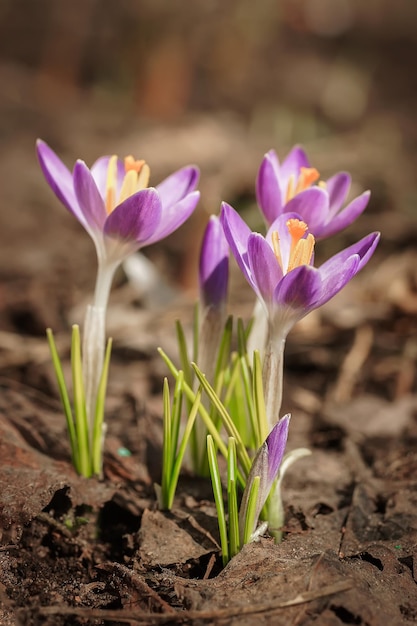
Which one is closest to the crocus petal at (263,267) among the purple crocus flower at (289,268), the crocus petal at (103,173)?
the purple crocus flower at (289,268)

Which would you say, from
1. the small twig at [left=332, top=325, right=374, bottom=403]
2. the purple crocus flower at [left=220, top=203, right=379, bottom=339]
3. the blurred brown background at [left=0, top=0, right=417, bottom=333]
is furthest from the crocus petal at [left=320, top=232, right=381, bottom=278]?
the blurred brown background at [left=0, top=0, right=417, bottom=333]

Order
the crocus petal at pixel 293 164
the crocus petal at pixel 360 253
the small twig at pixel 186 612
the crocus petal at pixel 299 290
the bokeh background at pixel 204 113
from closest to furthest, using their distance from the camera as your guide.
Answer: the small twig at pixel 186 612 < the crocus petal at pixel 299 290 < the crocus petal at pixel 360 253 < the crocus petal at pixel 293 164 < the bokeh background at pixel 204 113

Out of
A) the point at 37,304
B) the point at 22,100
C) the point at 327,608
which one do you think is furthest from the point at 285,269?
the point at 22,100

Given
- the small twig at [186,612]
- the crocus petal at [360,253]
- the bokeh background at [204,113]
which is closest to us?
the small twig at [186,612]

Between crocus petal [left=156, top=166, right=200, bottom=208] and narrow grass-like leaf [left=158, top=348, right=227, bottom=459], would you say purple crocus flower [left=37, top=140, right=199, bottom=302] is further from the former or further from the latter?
narrow grass-like leaf [left=158, top=348, right=227, bottom=459]

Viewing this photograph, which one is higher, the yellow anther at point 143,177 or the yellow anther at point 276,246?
the yellow anther at point 143,177

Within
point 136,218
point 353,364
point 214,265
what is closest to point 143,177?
point 136,218

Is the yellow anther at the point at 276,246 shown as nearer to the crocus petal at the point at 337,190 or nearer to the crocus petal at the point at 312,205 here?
the crocus petal at the point at 312,205
